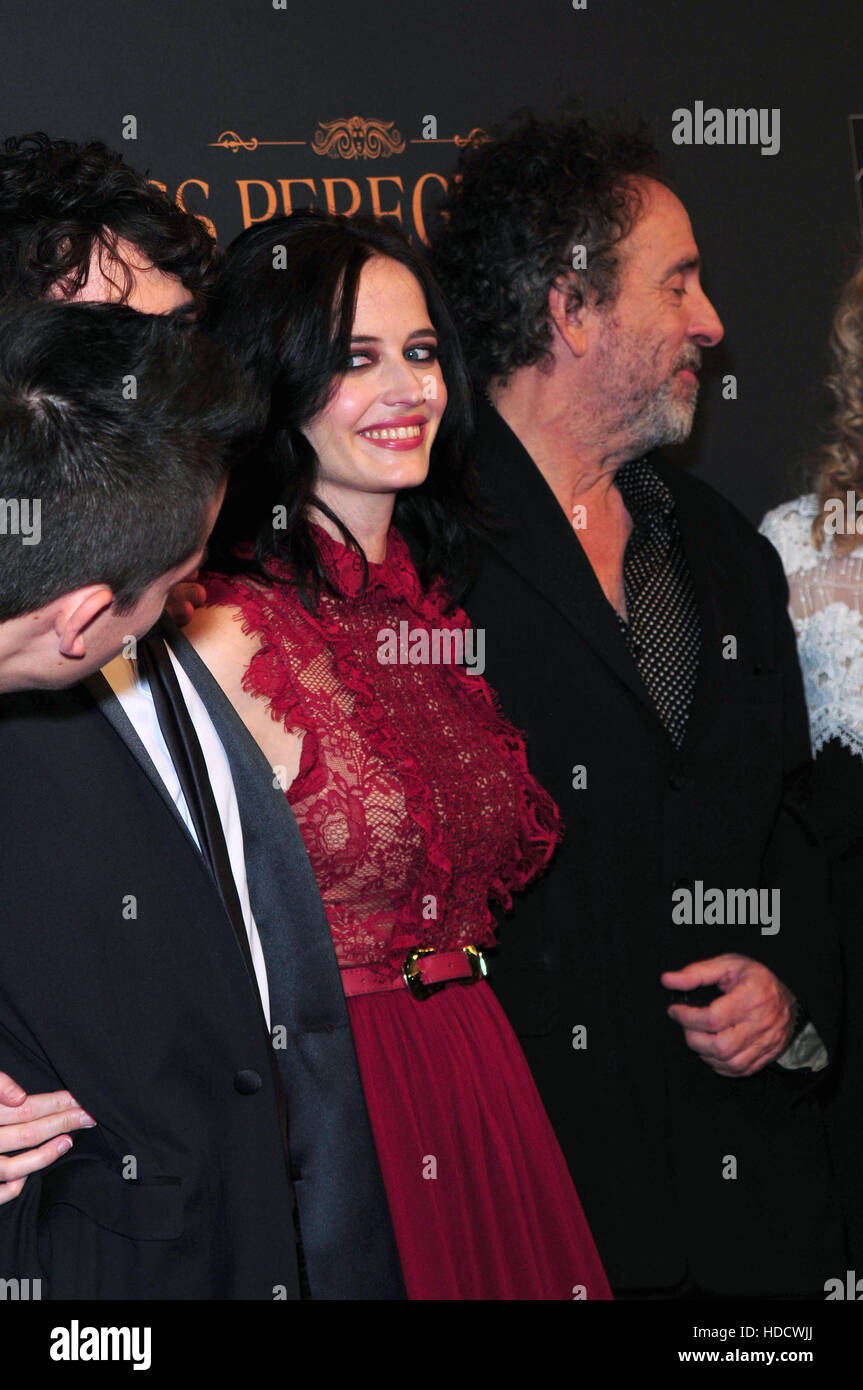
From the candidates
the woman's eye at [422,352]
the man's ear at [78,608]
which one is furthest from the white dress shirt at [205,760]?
the woman's eye at [422,352]

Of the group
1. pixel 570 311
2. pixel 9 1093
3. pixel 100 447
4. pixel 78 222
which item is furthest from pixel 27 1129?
pixel 570 311

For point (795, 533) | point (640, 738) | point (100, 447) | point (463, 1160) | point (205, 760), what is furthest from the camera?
point (795, 533)

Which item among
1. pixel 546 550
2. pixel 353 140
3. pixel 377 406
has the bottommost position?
pixel 546 550

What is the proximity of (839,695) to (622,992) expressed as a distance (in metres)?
0.67

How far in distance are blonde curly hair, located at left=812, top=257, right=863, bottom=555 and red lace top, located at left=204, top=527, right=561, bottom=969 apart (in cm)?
86

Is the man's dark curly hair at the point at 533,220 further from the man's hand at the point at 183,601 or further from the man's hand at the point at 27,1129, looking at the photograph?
the man's hand at the point at 27,1129

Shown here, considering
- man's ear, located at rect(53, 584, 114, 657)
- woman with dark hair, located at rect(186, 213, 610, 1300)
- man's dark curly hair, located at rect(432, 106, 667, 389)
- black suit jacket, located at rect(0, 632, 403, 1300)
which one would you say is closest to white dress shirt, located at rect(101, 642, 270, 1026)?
black suit jacket, located at rect(0, 632, 403, 1300)

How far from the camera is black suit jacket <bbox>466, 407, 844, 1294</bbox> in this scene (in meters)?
2.13

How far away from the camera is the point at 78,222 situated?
5.25ft

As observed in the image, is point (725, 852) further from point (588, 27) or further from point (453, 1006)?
point (588, 27)

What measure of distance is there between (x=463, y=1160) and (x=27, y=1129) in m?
0.71

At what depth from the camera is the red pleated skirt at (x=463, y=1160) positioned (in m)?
1.79

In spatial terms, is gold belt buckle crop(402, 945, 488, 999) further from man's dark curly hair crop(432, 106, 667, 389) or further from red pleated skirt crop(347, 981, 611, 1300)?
man's dark curly hair crop(432, 106, 667, 389)

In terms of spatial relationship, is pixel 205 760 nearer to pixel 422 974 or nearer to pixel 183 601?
pixel 183 601
